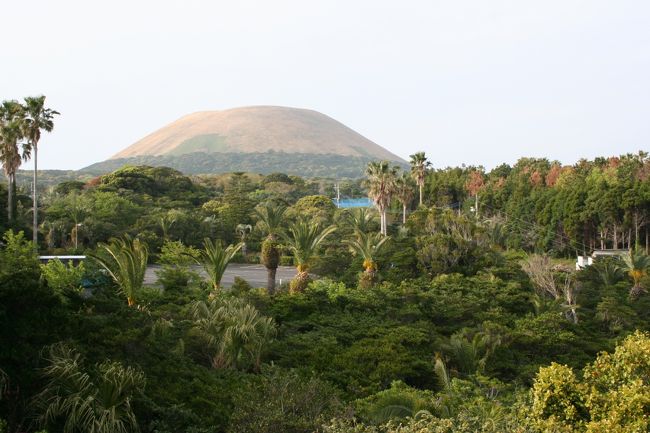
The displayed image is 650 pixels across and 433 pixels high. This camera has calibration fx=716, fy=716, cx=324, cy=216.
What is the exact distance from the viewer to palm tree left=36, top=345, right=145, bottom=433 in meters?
13.1

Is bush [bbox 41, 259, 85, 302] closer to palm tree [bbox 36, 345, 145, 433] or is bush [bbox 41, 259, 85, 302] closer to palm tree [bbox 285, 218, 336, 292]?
palm tree [bbox 36, 345, 145, 433]

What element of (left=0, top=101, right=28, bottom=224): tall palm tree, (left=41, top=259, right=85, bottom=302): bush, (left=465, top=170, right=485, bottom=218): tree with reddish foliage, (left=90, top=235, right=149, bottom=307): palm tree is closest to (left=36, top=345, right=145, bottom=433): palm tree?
(left=41, top=259, right=85, bottom=302): bush

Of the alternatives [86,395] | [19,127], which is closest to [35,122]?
[19,127]

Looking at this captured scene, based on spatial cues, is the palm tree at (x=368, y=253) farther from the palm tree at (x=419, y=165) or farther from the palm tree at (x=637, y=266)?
the palm tree at (x=419, y=165)

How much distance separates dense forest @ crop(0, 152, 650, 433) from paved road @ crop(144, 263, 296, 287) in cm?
283

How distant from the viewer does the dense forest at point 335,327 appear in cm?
1345

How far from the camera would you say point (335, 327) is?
27750 mm

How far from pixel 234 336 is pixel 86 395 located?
24.9 feet

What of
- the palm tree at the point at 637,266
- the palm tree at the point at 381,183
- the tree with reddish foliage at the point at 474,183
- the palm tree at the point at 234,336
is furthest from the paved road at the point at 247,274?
the tree with reddish foliage at the point at 474,183

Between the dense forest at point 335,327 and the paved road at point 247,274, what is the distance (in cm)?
283

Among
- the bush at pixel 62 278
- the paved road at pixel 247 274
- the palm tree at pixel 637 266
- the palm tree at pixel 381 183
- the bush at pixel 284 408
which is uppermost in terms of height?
the palm tree at pixel 381 183

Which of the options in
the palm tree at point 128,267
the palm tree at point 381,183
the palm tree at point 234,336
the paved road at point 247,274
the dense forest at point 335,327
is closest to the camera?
the dense forest at point 335,327

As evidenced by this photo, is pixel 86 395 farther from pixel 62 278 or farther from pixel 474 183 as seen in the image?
pixel 474 183

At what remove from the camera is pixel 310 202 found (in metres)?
80.8
